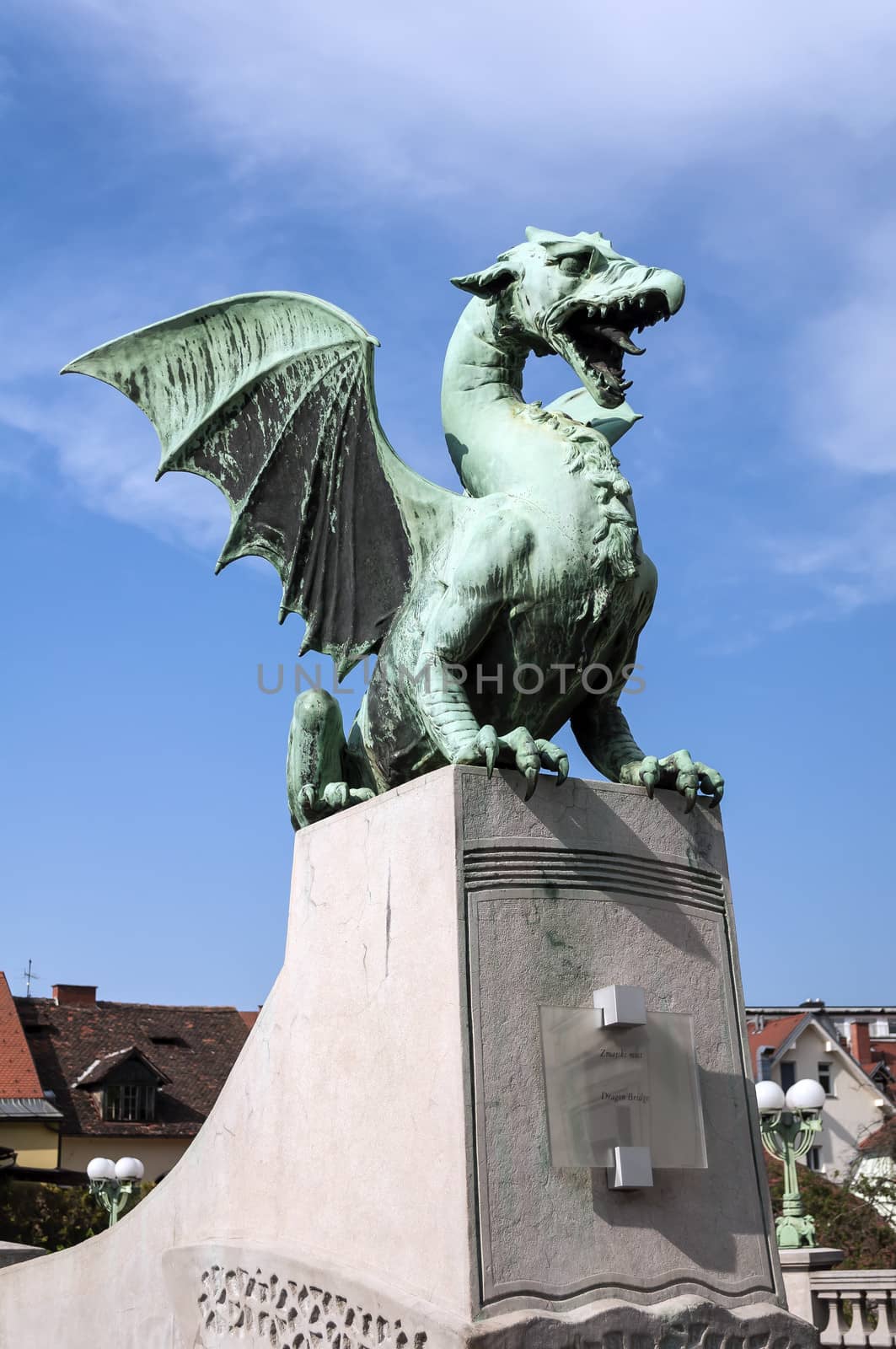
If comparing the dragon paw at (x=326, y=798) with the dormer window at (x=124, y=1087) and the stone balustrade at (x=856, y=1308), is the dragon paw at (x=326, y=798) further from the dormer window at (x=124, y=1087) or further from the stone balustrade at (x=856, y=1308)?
the dormer window at (x=124, y=1087)

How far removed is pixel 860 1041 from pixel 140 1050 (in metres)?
18.7

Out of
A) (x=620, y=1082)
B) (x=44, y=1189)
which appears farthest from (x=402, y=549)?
(x=44, y=1189)

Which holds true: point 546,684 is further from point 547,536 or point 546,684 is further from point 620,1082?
point 620,1082

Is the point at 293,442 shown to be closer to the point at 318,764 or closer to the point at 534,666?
the point at 318,764

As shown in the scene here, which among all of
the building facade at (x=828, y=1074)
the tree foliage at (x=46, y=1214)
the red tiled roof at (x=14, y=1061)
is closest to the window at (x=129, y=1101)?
the red tiled roof at (x=14, y=1061)

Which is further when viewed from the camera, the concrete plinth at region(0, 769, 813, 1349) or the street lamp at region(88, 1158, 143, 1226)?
the street lamp at region(88, 1158, 143, 1226)

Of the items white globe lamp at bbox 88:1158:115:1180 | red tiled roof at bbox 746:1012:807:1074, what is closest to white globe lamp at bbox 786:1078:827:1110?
white globe lamp at bbox 88:1158:115:1180

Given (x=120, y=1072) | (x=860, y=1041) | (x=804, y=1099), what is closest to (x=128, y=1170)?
(x=804, y=1099)

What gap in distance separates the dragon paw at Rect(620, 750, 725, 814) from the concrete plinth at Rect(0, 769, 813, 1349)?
6 cm

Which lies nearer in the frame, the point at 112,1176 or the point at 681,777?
the point at 681,777

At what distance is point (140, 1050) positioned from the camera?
984 inches

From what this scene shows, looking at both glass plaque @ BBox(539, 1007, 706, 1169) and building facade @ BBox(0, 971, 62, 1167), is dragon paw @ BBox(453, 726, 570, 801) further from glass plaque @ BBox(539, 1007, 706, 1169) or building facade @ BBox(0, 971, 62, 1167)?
building facade @ BBox(0, 971, 62, 1167)

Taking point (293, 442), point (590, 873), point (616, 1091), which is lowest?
point (616, 1091)

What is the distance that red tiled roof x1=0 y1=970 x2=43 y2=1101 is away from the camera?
22.4 m
